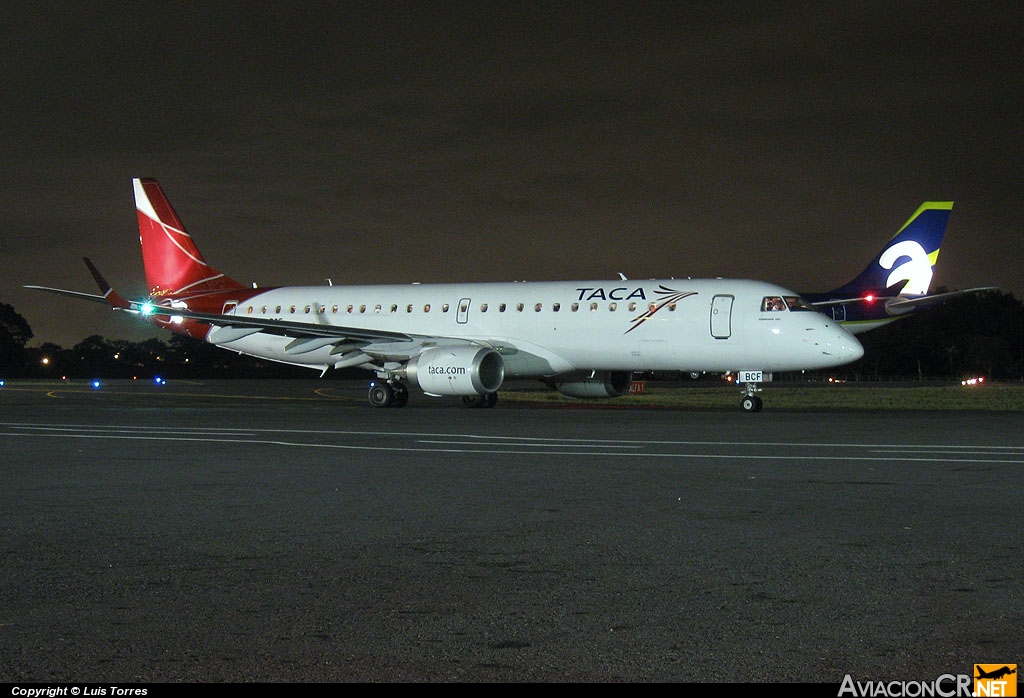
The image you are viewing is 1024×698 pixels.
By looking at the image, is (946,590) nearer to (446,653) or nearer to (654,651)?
(654,651)

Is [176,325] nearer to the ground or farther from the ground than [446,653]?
farther from the ground

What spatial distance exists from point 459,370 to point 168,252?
14.9 metres

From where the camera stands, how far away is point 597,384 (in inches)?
1204

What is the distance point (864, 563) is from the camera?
7016 millimetres

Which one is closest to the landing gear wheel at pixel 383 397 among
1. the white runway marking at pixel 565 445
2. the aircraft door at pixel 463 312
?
the aircraft door at pixel 463 312

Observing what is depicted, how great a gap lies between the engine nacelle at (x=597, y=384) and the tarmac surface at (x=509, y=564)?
15.1m

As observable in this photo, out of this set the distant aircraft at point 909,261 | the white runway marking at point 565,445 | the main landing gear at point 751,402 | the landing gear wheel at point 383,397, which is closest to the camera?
the white runway marking at point 565,445

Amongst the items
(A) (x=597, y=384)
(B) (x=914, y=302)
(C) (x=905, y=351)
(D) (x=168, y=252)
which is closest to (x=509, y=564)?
(A) (x=597, y=384)

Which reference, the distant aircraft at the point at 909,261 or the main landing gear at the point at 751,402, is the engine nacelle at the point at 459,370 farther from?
the distant aircraft at the point at 909,261

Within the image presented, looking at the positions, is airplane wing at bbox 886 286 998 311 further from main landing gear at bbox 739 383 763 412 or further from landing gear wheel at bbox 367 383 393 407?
landing gear wheel at bbox 367 383 393 407

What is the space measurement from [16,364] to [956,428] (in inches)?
4472

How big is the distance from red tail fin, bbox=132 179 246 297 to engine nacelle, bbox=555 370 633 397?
1234 centimetres

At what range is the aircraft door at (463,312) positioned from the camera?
30.6 m

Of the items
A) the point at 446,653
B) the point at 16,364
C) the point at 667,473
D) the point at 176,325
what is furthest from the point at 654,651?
the point at 16,364
